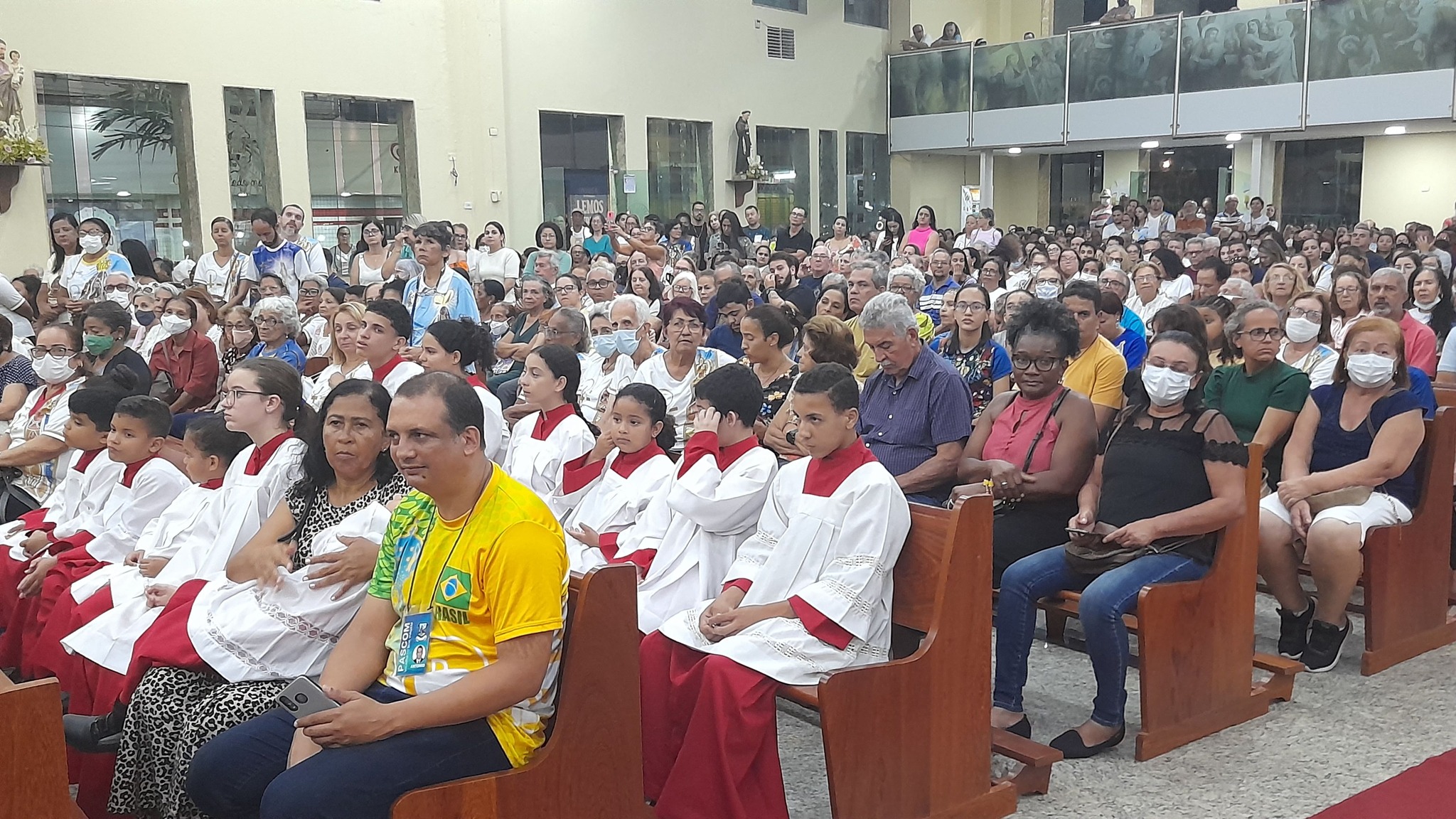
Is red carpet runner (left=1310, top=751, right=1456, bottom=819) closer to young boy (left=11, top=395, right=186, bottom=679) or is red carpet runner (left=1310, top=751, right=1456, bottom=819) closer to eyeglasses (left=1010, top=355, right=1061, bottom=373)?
eyeglasses (left=1010, top=355, right=1061, bottom=373)

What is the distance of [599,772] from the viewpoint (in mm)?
2432

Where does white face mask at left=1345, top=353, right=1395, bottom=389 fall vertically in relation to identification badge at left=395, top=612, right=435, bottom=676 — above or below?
above

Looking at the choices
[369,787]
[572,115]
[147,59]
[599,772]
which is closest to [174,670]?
[369,787]

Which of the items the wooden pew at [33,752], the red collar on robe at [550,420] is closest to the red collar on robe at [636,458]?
the red collar on robe at [550,420]

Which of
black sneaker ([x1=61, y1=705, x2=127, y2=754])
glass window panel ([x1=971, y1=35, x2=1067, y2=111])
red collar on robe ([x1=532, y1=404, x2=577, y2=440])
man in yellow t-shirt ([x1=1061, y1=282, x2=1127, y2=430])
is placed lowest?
black sneaker ([x1=61, y1=705, x2=127, y2=754])

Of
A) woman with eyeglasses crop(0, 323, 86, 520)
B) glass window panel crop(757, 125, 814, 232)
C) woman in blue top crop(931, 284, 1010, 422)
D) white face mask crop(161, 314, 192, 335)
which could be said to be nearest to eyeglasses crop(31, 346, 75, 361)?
woman with eyeglasses crop(0, 323, 86, 520)

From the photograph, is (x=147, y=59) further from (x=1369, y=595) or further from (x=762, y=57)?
(x=1369, y=595)

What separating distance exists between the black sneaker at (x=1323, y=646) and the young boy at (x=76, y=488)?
13.2ft

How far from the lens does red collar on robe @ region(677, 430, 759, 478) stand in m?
3.41

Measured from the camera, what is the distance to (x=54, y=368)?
4.96 meters

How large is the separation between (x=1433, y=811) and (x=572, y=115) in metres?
13.6

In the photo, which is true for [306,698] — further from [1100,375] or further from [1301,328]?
[1301,328]

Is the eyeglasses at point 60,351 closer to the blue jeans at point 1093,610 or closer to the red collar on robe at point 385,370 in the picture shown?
the red collar on robe at point 385,370

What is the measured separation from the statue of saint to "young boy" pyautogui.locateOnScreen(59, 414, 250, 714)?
45.4 ft
